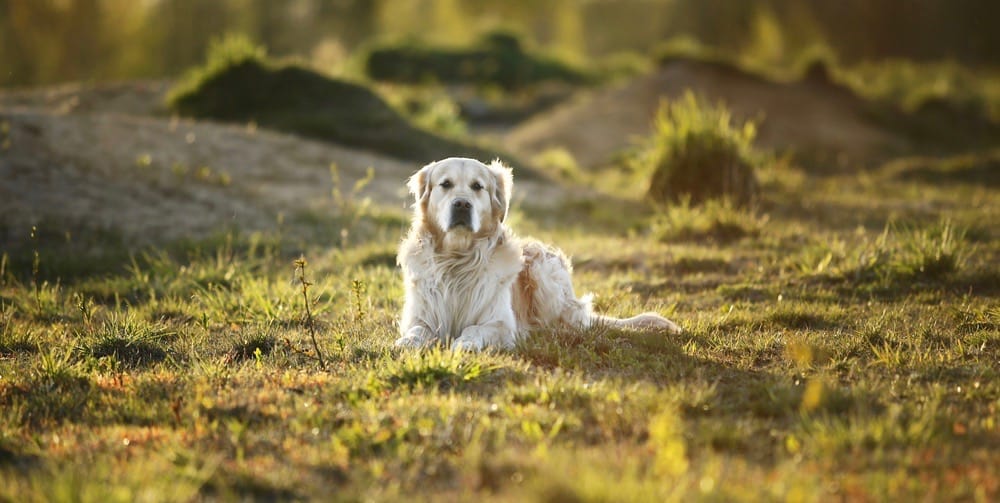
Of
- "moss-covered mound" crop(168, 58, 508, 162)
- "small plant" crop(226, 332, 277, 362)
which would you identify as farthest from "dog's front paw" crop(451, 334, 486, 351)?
"moss-covered mound" crop(168, 58, 508, 162)

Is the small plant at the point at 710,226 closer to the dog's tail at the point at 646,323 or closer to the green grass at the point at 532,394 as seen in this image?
the green grass at the point at 532,394

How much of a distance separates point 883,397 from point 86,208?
8.67 metres

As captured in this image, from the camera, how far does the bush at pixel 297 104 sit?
1631cm

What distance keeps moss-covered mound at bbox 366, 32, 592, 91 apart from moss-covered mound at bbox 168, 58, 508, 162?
46.3 feet

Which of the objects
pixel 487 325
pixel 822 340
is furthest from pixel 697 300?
pixel 487 325

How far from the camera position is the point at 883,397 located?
157 inches

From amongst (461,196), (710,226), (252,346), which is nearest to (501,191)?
(461,196)

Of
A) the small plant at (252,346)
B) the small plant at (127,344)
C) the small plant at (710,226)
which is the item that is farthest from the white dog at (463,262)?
the small plant at (710,226)

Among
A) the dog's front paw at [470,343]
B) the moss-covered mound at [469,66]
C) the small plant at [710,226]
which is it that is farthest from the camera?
the moss-covered mound at [469,66]

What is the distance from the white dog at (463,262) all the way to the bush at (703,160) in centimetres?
625

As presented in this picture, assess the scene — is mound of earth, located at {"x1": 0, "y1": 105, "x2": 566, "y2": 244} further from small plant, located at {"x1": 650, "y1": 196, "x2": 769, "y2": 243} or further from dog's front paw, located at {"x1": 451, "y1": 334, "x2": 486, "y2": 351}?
dog's front paw, located at {"x1": 451, "y1": 334, "x2": 486, "y2": 351}

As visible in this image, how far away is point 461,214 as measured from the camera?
527cm

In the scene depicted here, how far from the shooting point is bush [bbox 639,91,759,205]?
11.5 m

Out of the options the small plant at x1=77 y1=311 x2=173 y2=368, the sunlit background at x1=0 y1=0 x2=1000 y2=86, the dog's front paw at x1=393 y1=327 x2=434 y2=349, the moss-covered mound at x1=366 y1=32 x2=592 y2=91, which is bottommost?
the small plant at x1=77 y1=311 x2=173 y2=368
